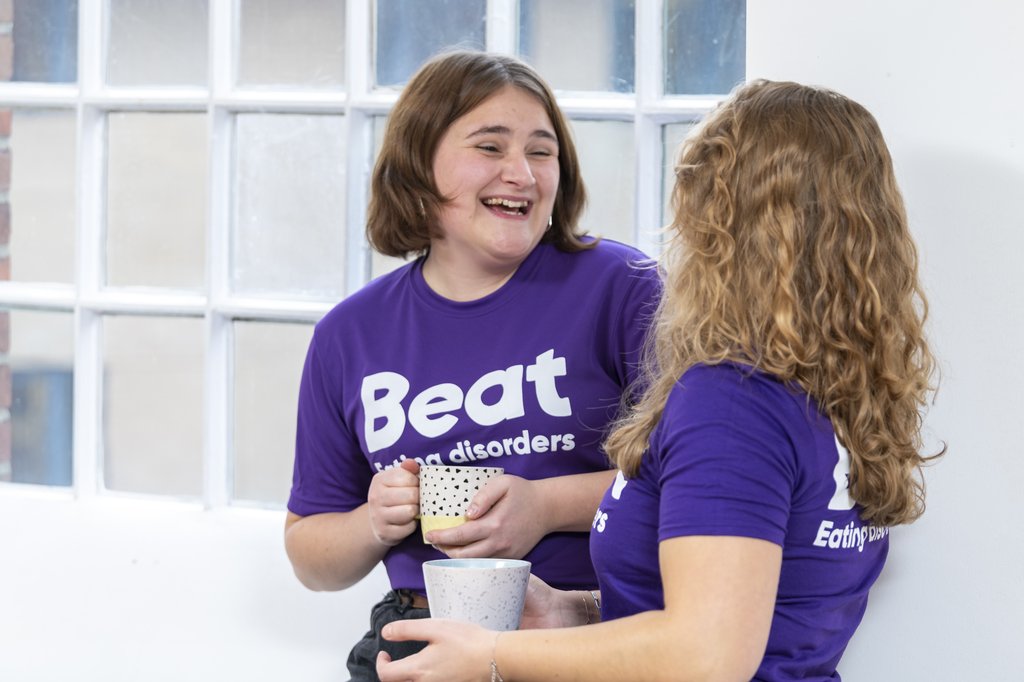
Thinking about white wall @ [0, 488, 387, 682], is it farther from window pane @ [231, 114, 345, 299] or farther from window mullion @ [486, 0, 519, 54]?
window mullion @ [486, 0, 519, 54]

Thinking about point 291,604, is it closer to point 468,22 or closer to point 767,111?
point 468,22

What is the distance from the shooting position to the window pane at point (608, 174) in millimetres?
1976

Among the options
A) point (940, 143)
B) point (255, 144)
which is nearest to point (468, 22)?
point (255, 144)

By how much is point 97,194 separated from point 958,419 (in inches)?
65.5

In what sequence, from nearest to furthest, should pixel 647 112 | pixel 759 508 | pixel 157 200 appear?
pixel 759 508, pixel 647 112, pixel 157 200

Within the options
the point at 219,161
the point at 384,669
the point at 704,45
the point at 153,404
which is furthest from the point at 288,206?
the point at 384,669

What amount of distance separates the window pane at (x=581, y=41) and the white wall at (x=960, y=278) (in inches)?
22.2

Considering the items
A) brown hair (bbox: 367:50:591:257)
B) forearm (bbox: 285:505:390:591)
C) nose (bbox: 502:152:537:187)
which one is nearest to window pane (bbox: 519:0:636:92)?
brown hair (bbox: 367:50:591:257)

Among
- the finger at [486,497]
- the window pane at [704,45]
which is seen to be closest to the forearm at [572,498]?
the finger at [486,497]

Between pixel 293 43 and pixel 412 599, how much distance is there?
1106 mm

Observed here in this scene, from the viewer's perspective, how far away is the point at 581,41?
6.51 ft

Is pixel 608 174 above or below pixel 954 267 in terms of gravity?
above

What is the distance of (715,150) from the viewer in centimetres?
111

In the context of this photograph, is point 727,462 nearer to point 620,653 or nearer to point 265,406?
point 620,653
